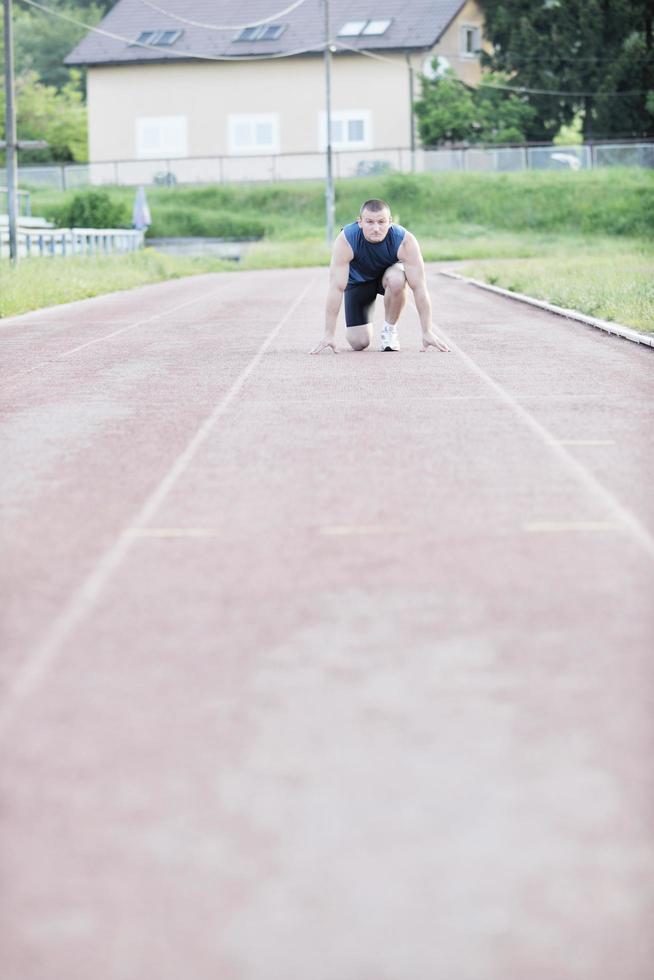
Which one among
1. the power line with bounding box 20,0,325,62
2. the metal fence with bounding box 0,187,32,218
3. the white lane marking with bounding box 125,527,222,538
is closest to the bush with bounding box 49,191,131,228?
the metal fence with bounding box 0,187,32,218

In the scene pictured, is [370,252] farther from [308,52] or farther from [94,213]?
[308,52]

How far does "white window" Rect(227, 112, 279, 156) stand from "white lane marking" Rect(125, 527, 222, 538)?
57560mm

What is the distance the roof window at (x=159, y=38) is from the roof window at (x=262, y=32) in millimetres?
2619

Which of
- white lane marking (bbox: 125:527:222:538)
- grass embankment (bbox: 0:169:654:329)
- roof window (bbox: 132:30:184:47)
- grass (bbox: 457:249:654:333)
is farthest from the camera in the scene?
roof window (bbox: 132:30:184:47)

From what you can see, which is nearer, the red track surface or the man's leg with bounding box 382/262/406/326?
the red track surface

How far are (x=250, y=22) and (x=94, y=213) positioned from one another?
671 inches

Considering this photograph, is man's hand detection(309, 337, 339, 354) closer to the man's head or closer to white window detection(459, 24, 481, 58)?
the man's head

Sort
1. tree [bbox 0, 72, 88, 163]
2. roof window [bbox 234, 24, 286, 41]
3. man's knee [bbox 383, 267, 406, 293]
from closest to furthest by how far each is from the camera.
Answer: man's knee [bbox 383, 267, 406, 293], roof window [bbox 234, 24, 286, 41], tree [bbox 0, 72, 88, 163]

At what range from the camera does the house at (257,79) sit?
5931 cm

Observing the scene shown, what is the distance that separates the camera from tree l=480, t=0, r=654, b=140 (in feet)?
178

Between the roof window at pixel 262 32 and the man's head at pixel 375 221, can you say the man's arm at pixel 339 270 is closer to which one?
the man's head at pixel 375 221

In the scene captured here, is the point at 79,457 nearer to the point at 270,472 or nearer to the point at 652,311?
the point at 270,472

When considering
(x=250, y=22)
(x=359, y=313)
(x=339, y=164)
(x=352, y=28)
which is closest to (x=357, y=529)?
(x=359, y=313)

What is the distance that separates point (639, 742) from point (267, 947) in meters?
1.33
